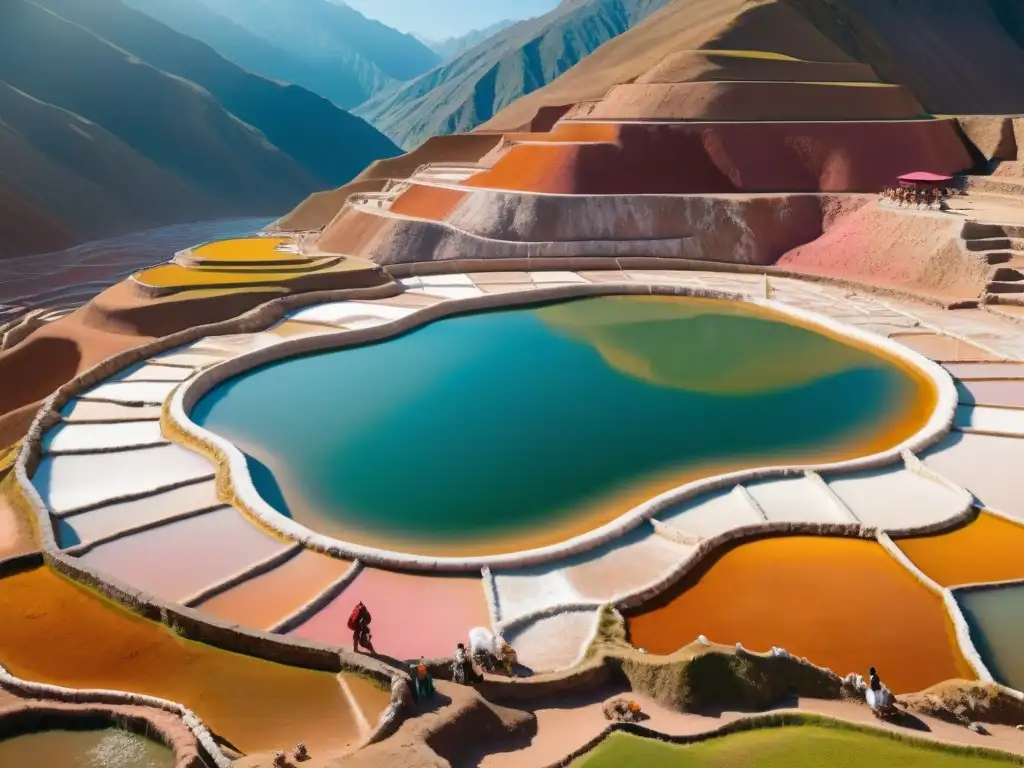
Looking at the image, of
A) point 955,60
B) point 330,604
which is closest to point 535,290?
point 330,604

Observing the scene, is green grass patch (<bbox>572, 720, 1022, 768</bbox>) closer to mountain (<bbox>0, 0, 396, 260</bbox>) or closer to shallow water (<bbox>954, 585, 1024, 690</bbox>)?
shallow water (<bbox>954, 585, 1024, 690</bbox>)

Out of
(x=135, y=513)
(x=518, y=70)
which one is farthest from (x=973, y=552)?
(x=518, y=70)

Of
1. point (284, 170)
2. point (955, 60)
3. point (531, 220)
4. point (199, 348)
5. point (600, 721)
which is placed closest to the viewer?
point (600, 721)

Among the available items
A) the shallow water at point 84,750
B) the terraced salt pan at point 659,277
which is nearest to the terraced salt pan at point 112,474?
the shallow water at point 84,750

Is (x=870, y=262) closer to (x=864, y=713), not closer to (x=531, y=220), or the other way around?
(x=531, y=220)

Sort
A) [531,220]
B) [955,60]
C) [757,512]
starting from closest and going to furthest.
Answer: [757,512], [531,220], [955,60]

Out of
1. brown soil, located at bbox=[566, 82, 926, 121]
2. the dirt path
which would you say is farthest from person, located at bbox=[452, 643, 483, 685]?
brown soil, located at bbox=[566, 82, 926, 121]
